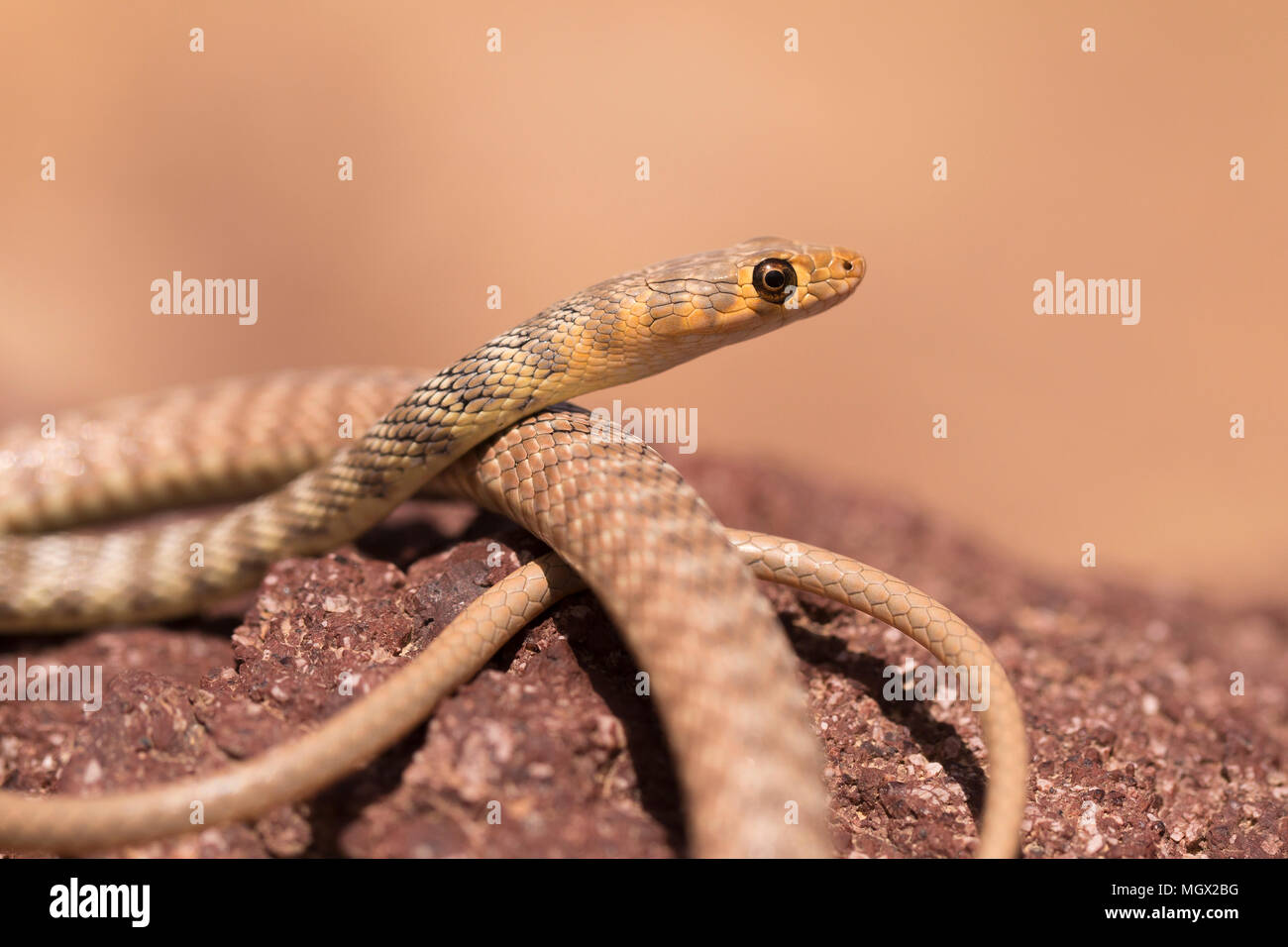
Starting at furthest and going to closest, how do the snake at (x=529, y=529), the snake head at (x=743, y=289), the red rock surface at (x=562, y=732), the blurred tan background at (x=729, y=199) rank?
the blurred tan background at (x=729, y=199), the snake head at (x=743, y=289), the red rock surface at (x=562, y=732), the snake at (x=529, y=529)

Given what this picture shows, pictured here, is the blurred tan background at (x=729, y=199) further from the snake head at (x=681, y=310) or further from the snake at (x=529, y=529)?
the snake head at (x=681, y=310)

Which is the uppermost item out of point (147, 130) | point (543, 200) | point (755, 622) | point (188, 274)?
point (147, 130)

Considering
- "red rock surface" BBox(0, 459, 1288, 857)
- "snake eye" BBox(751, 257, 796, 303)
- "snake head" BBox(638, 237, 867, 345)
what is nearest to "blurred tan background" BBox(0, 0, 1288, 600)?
"red rock surface" BBox(0, 459, 1288, 857)

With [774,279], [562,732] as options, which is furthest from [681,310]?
[562,732]

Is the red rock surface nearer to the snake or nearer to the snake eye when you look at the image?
the snake

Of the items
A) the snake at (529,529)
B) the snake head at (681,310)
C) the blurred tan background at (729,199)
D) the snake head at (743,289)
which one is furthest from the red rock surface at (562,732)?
the blurred tan background at (729,199)
